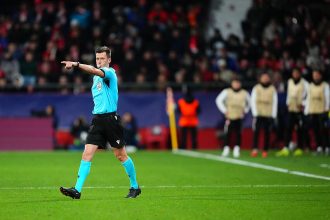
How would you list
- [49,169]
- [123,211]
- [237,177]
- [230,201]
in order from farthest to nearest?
1. [49,169]
2. [237,177]
3. [230,201]
4. [123,211]

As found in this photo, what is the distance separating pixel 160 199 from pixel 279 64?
17013 mm

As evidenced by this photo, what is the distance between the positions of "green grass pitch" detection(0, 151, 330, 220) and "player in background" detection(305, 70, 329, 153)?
101 inches

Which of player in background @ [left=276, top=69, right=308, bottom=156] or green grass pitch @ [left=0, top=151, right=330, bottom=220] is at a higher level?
player in background @ [left=276, top=69, right=308, bottom=156]

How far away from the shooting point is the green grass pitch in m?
10.9

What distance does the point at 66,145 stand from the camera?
26.6 m

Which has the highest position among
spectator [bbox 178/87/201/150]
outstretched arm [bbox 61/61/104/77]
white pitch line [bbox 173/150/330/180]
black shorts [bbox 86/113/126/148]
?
outstretched arm [bbox 61/61/104/77]

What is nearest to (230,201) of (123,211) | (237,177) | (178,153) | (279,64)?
(123,211)

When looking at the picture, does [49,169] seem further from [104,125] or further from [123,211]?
[123,211]

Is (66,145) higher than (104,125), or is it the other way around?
(104,125)

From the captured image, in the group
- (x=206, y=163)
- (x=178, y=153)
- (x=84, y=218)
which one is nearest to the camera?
(x=84, y=218)

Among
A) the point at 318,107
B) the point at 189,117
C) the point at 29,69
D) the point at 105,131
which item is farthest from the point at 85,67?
the point at 29,69

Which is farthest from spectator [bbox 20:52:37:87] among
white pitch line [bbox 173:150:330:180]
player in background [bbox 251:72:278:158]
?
player in background [bbox 251:72:278:158]

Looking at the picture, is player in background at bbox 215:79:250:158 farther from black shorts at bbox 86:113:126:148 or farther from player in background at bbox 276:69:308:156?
black shorts at bbox 86:113:126:148

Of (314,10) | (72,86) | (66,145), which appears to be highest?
(314,10)
